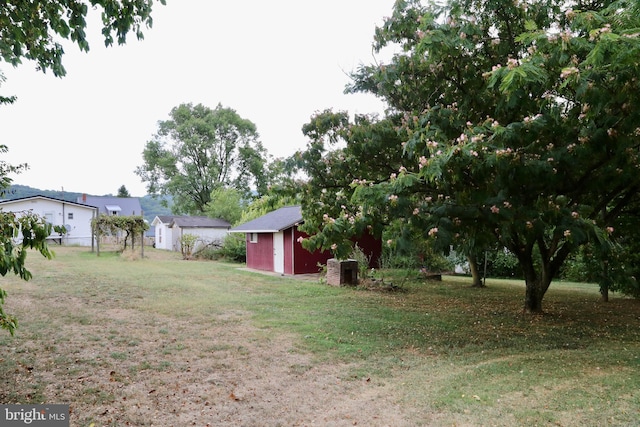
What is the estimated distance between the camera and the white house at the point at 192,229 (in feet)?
108

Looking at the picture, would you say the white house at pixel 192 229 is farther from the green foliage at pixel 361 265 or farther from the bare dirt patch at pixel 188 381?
the bare dirt patch at pixel 188 381

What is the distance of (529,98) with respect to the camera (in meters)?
6.62

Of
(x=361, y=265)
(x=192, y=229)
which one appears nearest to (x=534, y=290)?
(x=361, y=265)

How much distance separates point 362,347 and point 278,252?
13592mm

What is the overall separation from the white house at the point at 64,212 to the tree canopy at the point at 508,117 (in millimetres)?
31334

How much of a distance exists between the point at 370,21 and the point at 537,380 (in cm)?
724

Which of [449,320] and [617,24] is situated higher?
[617,24]

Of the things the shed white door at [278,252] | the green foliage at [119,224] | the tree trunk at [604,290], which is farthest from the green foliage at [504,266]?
the green foliage at [119,224]

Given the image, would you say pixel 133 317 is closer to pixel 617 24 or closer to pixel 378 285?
pixel 378 285

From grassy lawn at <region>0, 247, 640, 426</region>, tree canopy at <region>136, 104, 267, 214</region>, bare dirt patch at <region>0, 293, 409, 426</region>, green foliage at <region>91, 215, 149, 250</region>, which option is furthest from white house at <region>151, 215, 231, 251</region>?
bare dirt patch at <region>0, 293, 409, 426</region>

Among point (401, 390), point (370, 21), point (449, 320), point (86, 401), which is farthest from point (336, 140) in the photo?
point (86, 401)

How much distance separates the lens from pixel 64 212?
3378cm

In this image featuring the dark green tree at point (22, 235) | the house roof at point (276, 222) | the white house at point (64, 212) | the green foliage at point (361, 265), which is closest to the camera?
the dark green tree at point (22, 235)

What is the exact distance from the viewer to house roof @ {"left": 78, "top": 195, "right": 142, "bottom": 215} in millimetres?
49375
